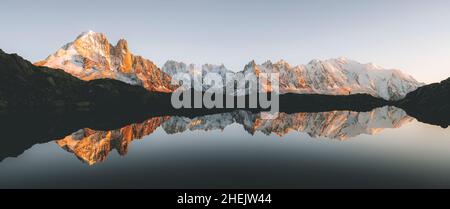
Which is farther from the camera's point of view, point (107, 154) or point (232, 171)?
point (107, 154)

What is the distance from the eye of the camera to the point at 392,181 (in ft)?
150

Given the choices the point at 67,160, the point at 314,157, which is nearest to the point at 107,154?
the point at 67,160

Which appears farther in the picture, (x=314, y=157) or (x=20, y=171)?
(x=314, y=157)

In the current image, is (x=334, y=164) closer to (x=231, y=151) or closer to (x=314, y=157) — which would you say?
(x=314, y=157)

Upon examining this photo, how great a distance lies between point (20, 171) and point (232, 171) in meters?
40.2

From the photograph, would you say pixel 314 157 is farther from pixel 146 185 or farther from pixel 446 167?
pixel 146 185
